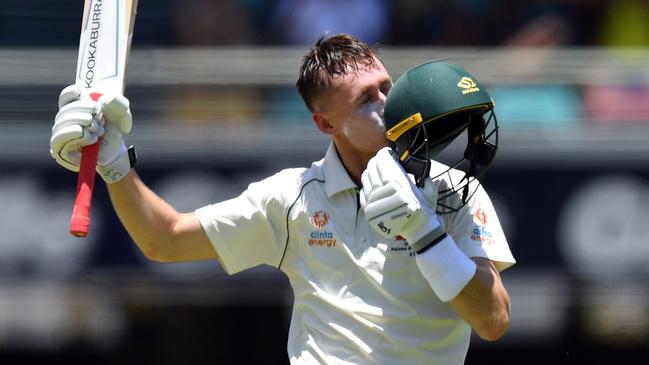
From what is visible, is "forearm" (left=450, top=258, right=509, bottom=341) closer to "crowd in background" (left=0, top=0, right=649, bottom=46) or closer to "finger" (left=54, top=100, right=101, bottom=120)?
"finger" (left=54, top=100, right=101, bottom=120)

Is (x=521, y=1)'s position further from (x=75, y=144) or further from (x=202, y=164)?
Answer: (x=75, y=144)

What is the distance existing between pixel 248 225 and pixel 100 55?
1.95 feet

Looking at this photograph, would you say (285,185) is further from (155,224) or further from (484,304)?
(484,304)

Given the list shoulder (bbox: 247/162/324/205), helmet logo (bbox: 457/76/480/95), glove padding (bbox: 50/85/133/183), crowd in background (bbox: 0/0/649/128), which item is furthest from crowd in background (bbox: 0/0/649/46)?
helmet logo (bbox: 457/76/480/95)

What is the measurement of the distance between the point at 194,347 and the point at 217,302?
15.3 inches

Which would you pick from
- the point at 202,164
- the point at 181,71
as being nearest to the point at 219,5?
the point at 181,71

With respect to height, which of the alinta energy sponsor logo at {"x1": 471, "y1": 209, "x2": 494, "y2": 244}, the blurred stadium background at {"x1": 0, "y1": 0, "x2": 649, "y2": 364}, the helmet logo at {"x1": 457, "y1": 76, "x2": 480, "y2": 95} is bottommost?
the blurred stadium background at {"x1": 0, "y1": 0, "x2": 649, "y2": 364}

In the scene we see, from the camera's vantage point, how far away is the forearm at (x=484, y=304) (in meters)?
3.23

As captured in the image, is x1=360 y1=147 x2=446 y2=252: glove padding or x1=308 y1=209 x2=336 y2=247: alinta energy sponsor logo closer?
x1=360 y1=147 x2=446 y2=252: glove padding

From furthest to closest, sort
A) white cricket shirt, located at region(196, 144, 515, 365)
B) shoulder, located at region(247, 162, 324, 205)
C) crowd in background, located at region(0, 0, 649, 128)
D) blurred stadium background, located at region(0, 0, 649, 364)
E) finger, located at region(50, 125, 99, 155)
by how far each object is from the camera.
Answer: crowd in background, located at region(0, 0, 649, 128)
blurred stadium background, located at region(0, 0, 649, 364)
shoulder, located at region(247, 162, 324, 205)
white cricket shirt, located at region(196, 144, 515, 365)
finger, located at region(50, 125, 99, 155)

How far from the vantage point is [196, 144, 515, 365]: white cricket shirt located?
11.1 ft

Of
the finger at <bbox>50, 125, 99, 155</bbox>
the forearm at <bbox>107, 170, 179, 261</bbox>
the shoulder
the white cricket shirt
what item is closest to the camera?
the finger at <bbox>50, 125, 99, 155</bbox>

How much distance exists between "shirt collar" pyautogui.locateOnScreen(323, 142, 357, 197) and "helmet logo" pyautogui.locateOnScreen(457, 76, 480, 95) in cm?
45

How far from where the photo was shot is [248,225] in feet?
11.9
